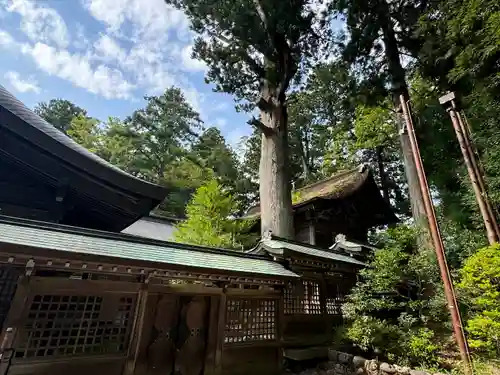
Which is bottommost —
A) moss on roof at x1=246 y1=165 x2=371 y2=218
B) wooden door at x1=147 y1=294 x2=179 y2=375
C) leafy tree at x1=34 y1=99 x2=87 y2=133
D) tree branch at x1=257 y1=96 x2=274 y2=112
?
wooden door at x1=147 y1=294 x2=179 y2=375

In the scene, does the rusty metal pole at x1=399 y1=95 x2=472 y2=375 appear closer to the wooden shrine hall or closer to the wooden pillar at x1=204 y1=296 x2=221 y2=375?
the wooden shrine hall

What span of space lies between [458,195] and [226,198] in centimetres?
894

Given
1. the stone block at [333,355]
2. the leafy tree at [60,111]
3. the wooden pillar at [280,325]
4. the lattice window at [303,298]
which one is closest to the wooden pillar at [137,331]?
the wooden pillar at [280,325]

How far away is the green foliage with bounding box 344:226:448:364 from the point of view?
5922 millimetres

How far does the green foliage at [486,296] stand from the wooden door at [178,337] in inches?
186

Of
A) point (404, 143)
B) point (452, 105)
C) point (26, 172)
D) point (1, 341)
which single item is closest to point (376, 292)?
point (452, 105)

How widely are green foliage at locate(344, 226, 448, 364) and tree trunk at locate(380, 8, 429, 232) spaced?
6.21ft

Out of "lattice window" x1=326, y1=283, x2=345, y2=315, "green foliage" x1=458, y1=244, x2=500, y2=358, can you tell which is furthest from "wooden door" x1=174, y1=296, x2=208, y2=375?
"green foliage" x1=458, y1=244, x2=500, y2=358

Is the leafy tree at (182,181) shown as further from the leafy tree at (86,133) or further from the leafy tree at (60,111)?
the leafy tree at (60,111)

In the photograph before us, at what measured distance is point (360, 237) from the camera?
46.9 ft

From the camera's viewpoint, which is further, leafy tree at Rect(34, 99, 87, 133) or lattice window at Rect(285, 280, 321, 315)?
leafy tree at Rect(34, 99, 87, 133)

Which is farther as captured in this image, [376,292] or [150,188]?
[376,292]

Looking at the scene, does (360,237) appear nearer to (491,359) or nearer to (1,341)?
(491,359)

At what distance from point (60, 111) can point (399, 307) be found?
38.3 meters
